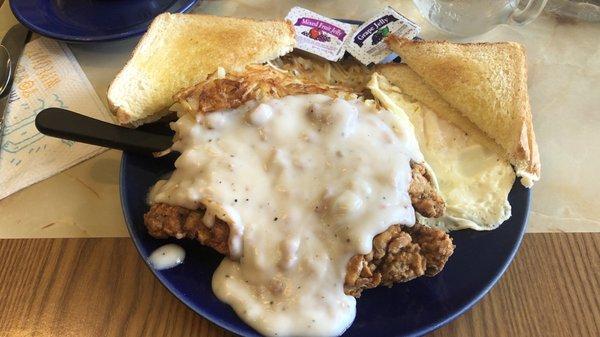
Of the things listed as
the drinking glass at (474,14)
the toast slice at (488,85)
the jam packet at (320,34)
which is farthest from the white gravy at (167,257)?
the drinking glass at (474,14)

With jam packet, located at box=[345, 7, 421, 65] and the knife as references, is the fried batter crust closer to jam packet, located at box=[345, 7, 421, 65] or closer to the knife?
jam packet, located at box=[345, 7, 421, 65]

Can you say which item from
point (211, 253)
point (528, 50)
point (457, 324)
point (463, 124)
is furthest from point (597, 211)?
point (211, 253)

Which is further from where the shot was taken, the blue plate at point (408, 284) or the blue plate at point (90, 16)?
the blue plate at point (90, 16)

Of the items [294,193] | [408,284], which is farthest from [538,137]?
[294,193]

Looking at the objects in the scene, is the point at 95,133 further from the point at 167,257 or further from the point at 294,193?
the point at 294,193

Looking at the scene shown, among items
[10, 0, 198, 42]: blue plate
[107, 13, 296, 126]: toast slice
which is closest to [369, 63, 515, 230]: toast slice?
[107, 13, 296, 126]: toast slice

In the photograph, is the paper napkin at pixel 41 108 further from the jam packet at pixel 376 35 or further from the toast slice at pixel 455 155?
the toast slice at pixel 455 155
